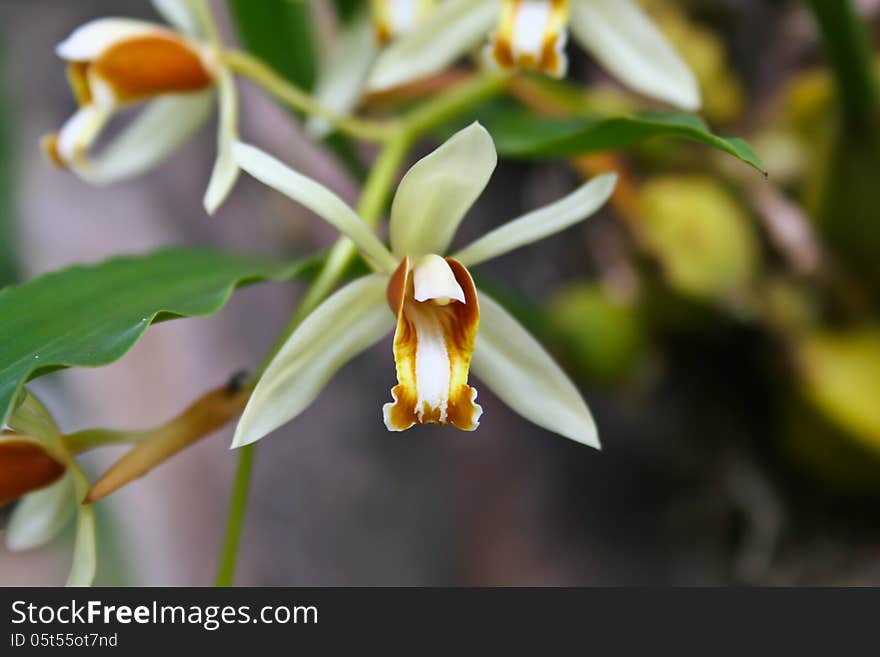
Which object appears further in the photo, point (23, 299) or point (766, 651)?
point (766, 651)

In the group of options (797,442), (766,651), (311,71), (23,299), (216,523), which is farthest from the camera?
(216,523)

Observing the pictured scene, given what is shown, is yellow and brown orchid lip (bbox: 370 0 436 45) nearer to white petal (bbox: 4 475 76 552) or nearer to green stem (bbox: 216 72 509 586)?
green stem (bbox: 216 72 509 586)

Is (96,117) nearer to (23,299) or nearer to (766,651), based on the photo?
(23,299)

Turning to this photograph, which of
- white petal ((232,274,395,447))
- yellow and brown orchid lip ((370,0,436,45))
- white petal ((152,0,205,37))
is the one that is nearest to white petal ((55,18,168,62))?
white petal ((152,0,205,37))

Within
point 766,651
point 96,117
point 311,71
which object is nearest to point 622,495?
point 766,651

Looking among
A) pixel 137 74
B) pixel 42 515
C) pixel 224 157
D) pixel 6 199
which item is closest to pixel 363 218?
pixel 224 157

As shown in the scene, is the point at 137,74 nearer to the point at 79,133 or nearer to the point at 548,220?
the point at 79,133

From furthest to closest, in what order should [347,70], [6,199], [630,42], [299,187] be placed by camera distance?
[6,199], [347,70], [630,42], [299,187]
